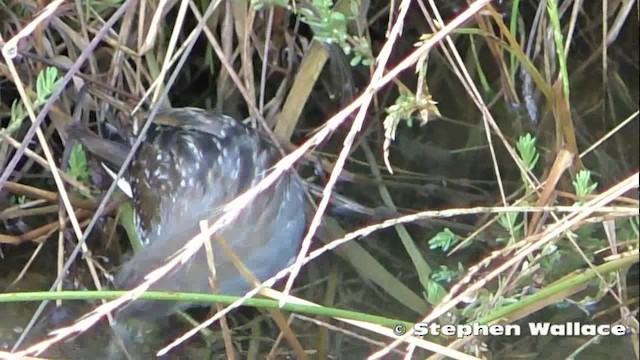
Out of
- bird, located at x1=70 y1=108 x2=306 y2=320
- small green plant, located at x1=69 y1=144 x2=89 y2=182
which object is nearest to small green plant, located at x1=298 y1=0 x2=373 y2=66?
bird, located at x1=70 y1=108 x2=306 y2=320

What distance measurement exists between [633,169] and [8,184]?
75 centimetres

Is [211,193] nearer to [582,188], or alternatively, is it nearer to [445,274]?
[445,274]

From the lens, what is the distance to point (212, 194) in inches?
41.9

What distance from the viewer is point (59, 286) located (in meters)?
0.93

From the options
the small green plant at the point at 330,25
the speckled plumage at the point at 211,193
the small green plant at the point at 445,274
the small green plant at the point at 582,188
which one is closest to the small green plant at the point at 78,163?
the speckled plumage at the point at 211,193

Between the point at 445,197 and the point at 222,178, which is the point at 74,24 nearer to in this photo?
the point at 222,178

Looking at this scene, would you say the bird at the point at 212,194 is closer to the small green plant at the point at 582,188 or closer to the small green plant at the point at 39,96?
the small green plant at the point at 39,96

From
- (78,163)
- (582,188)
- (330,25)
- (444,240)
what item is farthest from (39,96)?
(582,188)

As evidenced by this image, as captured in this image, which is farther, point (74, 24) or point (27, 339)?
point (74, 24)

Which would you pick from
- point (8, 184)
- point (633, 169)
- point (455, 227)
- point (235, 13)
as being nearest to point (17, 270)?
point (8, 184)

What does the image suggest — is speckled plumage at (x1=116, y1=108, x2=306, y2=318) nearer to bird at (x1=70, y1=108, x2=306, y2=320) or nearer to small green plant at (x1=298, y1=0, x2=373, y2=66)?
bird at (x1=70, y1=108, x2=306, y2=320)

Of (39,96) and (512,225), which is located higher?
(39,96)

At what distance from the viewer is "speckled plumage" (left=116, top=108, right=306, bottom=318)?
0.99 metres

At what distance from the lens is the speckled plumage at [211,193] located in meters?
0.99
